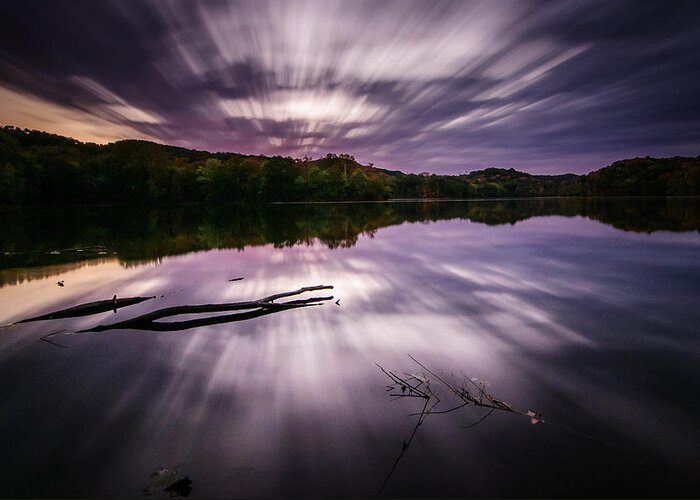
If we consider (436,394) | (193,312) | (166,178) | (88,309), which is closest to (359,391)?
(436,394)

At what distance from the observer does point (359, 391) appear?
729cm

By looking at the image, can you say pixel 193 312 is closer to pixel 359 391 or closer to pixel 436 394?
pixel 359 391

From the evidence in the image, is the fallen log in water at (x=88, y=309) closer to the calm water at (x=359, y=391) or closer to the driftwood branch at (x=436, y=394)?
the calm water at (x=359, y=391)

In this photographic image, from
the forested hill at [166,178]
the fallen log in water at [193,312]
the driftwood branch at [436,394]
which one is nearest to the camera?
the driftwood branch at [436,394]

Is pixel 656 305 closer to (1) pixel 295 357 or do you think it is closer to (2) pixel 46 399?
(1) pixel 295 357

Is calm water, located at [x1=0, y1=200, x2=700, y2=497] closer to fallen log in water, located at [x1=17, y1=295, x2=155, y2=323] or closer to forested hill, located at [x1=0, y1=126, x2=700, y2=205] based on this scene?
fallen log in water, located at [x1=17, y1=295, x2=155, y2=323]

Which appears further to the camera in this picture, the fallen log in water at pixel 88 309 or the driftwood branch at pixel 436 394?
the fallen log in water at pixel 88 309

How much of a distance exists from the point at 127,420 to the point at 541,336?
32.4 ft

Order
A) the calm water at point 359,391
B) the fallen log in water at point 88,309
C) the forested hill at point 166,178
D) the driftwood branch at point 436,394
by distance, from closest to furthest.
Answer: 1. the calm water at point 359,391
2. the driftwood branch at point 436,394
3. the fallen log in water at point 88,309
4. the forested hill at point 166,178

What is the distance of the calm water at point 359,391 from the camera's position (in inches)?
196

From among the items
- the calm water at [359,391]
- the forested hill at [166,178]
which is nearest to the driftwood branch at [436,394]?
the calm water at [359,391]

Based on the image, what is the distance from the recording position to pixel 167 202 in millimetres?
128375

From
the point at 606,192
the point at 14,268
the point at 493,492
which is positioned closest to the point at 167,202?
the point at 14,268

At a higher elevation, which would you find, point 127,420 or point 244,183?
point 244,183
